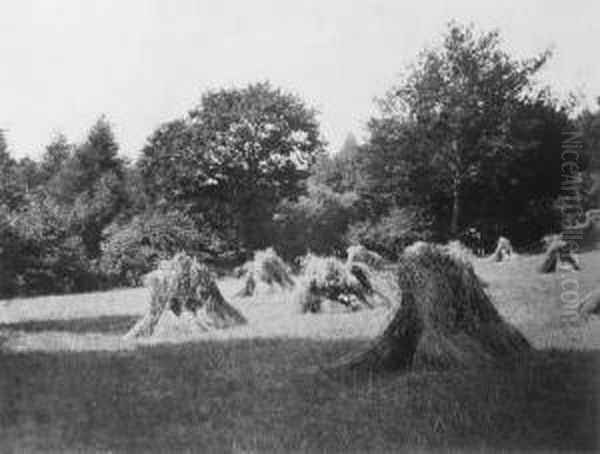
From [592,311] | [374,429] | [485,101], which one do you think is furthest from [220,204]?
[374,429]

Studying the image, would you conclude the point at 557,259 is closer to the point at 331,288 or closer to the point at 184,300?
the point at 331,288

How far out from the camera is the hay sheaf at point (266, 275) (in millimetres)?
30428

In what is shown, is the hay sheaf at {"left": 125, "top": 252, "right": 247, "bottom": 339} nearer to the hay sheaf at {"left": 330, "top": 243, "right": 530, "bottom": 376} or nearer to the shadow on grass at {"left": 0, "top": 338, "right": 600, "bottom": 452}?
the shadow on grass at {"left": 0, "top": 338, "right": 600, "bottom": 452}

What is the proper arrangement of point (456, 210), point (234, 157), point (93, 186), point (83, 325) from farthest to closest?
point (93, 186), point (234, 157), point (456, 210), point (83, 325)

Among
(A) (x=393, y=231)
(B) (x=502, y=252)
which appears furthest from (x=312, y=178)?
(B) (x=502, y=252)

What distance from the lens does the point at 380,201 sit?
180 ft

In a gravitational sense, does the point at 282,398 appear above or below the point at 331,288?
below

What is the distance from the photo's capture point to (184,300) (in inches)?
738

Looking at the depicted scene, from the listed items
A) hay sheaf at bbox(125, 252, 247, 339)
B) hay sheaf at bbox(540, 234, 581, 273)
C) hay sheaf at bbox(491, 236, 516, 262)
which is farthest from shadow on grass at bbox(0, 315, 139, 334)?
hay sheaf at bbox(491, 236, 516, 262)

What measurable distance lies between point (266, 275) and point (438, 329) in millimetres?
19214

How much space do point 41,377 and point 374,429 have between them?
5.81m

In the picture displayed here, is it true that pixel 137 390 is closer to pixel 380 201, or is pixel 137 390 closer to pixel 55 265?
pixel 55 265

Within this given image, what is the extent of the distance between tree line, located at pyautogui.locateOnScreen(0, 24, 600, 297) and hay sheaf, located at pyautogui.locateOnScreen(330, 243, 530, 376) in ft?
73.5

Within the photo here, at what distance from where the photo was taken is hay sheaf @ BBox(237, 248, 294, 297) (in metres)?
30.4
